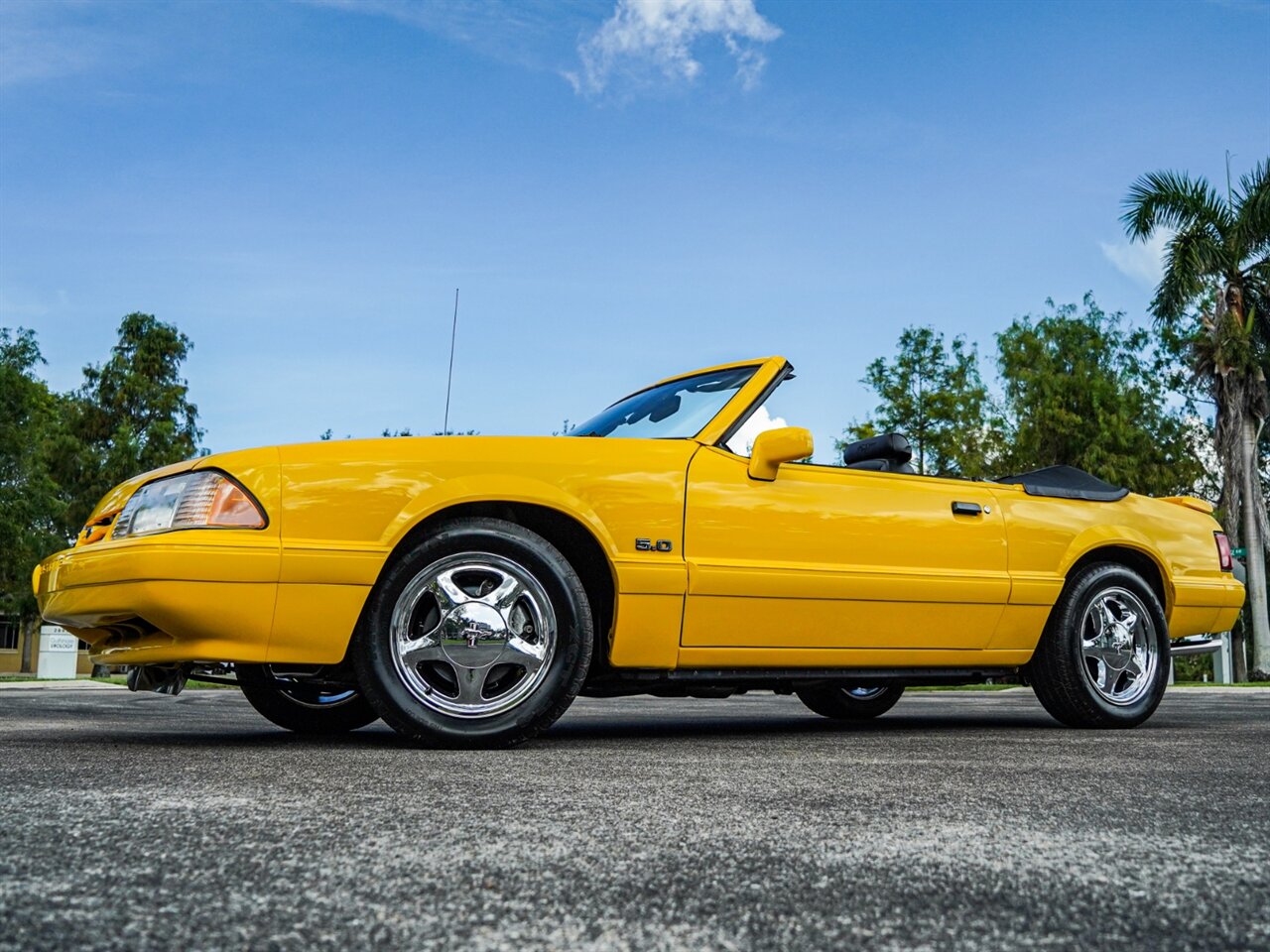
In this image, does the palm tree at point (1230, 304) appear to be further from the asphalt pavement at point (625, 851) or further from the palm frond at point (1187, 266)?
the asphalt pavement at point (625, 851)

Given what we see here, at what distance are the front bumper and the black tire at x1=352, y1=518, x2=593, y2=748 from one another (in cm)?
36

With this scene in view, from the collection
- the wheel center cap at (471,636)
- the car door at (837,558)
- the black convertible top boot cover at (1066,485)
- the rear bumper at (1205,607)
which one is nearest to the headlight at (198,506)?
the wheel center cap at (471,636)

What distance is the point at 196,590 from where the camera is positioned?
3871mm

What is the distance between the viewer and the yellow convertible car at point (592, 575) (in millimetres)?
3986

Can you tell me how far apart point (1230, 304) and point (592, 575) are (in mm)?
24370

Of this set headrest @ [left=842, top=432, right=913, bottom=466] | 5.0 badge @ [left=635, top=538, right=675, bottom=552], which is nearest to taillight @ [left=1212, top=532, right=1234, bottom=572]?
headrest @ [left=842, top=432, right=913, bottom=466]

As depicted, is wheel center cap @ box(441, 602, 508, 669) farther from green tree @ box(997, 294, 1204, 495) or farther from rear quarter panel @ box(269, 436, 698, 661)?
green tree @ box(997, 294, 1204, 495)

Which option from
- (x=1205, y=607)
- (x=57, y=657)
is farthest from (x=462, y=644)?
(x=57, y=657)

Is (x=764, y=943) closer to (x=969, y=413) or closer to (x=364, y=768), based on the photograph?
(x=364, y=768)

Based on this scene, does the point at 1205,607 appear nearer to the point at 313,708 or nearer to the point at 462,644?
the point at 462,644

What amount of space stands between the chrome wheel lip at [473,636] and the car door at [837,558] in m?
0.65

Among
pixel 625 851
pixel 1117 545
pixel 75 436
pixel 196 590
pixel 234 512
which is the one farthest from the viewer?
pixel 75 436

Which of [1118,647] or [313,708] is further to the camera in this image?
[1118,647]

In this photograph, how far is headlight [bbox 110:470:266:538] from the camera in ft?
13.1
